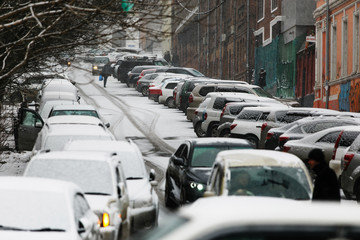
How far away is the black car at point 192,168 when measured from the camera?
53.3ft

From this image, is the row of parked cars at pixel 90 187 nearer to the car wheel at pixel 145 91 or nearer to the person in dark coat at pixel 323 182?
the person in dark coat at pixel 323 182

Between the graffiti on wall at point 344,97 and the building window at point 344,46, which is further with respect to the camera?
the building window at point 344,46

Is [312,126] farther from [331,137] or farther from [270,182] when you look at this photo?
[270,182]

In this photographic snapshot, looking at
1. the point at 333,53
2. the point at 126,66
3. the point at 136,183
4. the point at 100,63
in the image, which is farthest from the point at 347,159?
the point at 100,63

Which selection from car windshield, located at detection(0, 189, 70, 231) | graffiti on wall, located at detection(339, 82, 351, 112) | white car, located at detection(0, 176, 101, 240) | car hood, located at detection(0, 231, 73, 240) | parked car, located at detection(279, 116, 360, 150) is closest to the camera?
car hood, located at detection(0, 231, 73, 240)

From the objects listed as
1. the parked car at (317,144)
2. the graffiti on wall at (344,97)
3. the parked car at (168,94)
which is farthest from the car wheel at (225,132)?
the parked car at (168,94)

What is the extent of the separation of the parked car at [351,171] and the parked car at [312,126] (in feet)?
19.7

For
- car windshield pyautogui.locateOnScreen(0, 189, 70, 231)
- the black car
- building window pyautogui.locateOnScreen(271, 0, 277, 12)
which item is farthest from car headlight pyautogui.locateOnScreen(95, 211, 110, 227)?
building window pyautogui.locateOnScreen(271, 0, 277, 12)

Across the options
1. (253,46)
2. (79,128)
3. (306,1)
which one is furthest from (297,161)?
(253,46)

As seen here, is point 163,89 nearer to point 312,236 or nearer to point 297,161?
point 297,161

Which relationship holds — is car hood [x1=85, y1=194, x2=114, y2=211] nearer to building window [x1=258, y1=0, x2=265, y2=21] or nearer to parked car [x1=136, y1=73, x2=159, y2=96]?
parked car [x1=136, y1=73, x2=159, y2=96]

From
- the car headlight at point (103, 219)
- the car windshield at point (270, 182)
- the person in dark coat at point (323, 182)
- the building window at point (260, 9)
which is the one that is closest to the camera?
the person in dark coat at point (323, 182)

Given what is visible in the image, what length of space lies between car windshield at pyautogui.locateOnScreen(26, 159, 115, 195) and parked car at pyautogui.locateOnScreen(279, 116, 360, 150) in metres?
12.0

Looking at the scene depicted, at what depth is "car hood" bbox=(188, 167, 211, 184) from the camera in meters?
16.2
